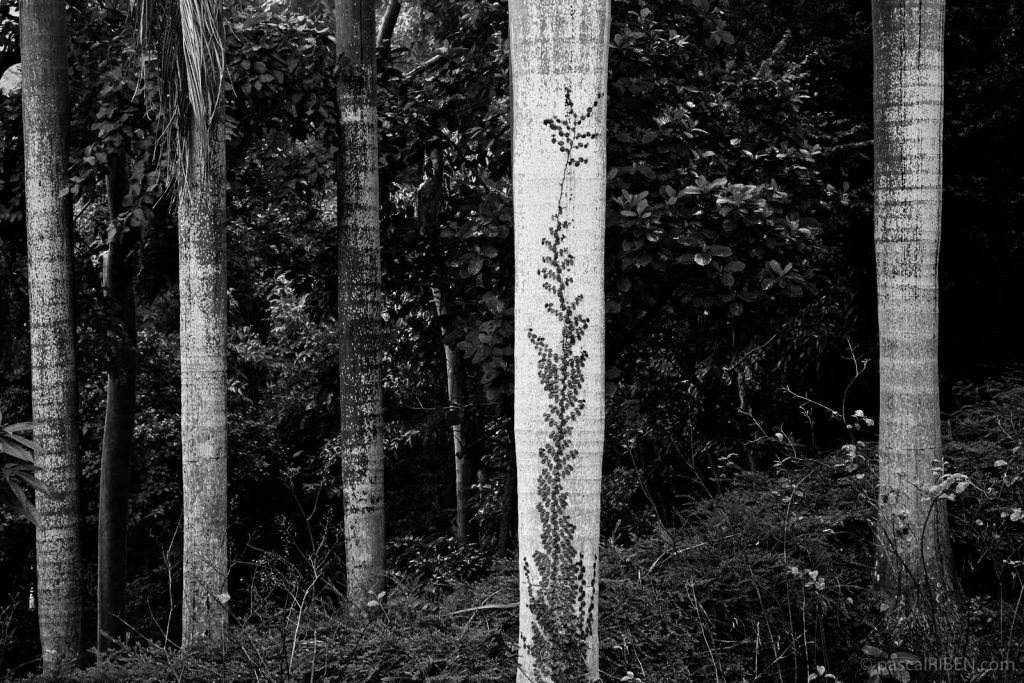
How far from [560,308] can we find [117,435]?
26.6ft

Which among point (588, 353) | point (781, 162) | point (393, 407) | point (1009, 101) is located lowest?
point (393, 407)

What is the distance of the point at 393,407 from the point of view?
1008cm

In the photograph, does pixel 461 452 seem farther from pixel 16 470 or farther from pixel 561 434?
pixel 561 434

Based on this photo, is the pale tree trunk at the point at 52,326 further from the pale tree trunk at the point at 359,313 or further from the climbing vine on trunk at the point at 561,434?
the climbing vine on trunk at the point at 561,434

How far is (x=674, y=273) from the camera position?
720 cm

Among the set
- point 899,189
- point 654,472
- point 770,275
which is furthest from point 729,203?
point 654,472

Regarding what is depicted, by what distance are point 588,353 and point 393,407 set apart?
6.59m

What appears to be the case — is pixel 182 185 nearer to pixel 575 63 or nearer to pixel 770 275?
pixel 575 63

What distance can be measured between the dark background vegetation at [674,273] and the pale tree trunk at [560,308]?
0.85 m

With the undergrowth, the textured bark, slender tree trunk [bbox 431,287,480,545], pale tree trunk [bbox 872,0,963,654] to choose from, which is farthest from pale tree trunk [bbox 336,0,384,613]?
pale tree trunk [bbox 872,0,963,654]

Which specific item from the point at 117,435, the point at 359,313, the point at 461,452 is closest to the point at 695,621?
the point at 359,313

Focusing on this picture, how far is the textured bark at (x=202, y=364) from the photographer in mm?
6047

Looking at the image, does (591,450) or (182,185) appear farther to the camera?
(182,185)

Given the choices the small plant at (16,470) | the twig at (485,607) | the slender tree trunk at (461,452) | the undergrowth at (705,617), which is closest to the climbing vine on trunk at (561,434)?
the undergrowth at (705,617)
